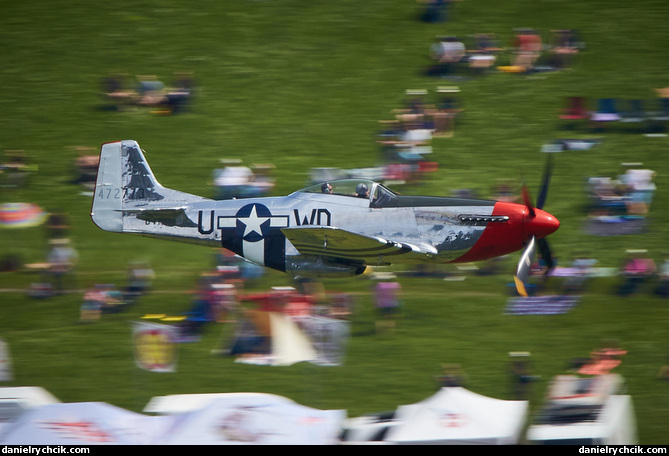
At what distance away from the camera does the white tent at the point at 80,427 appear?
9000 millimetres

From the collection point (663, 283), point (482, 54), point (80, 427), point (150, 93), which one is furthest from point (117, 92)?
point (663, 283)

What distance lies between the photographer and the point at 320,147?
17844mm

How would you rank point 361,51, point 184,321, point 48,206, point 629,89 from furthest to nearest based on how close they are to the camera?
point 361,51, point 629,89, point 48,206, point 184,321

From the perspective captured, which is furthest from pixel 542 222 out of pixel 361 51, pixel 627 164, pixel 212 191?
pixel 361 51

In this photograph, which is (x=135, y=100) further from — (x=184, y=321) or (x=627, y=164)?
(x=627, y=164)

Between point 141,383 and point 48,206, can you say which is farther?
point 48,206

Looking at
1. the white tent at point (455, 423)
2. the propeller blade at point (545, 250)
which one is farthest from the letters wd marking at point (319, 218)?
the white tent at point (455, 423)

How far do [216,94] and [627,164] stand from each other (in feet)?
31.1

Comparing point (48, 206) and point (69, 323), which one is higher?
point (48, 206)

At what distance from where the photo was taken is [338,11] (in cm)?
2144

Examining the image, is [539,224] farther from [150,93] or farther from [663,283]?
[150,93]

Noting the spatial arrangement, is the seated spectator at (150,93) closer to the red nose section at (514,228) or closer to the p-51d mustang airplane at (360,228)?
the p-51d mustang airplane at (360,228)

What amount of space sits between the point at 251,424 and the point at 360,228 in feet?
13.3

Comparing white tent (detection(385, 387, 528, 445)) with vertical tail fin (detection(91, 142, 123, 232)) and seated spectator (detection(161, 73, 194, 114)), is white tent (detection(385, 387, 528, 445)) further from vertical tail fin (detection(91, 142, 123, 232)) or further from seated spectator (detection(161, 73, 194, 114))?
seated spectator (detection(161, 73, 194, 114))
